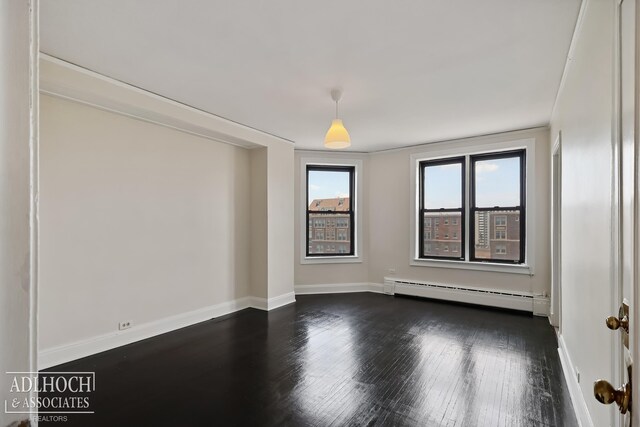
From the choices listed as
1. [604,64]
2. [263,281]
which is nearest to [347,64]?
[604,64]

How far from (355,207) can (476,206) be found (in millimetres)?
2096

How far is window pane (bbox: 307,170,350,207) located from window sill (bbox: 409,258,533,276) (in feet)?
5.63

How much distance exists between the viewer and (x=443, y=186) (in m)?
5.62

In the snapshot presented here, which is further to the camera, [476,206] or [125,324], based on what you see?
[476,206]

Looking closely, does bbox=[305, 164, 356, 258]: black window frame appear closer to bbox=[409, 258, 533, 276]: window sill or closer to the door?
bbox=[409, 258, 533, 276]: window sill

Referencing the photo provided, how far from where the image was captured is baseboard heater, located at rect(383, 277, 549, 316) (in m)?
4.53

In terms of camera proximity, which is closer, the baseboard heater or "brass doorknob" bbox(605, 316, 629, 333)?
"brass doorknob" bbox(605, 316, 629, 333)

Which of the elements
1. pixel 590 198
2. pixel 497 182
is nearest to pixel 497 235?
pixel 497 182

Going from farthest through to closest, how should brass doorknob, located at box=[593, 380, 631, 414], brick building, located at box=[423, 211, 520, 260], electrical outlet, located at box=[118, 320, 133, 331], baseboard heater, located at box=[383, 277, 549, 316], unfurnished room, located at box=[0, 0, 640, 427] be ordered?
brick building, located at box=[423, 211, 520, 260]
baseboard heater, located at box=[383, 277, 549, 316]
electrical outlet, located at box=[118, 320, 133, 331]
unfurnished room, located at box=[0, 0, 640, 427]
brass doorknob, located at box=[593, 380, 631, 414]

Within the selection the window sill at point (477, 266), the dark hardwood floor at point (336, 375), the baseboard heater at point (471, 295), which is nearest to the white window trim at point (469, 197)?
the window sill at point (477, 266)

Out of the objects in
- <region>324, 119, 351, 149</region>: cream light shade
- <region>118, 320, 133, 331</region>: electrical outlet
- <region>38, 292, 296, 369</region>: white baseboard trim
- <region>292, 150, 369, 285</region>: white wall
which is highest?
<region>324, 119, 351, 149</region>: cream light shade

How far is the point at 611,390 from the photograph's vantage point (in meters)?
0.88

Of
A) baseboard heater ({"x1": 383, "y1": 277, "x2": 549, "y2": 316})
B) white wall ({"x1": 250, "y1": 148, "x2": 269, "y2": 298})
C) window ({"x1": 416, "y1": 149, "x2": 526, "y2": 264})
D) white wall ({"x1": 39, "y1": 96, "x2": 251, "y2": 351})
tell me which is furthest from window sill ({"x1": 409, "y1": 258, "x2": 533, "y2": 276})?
white wall ({"x1": 39, "y1": 96, "x2": 251, "y2": 351})

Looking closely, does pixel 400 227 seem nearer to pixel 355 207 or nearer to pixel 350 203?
pixel 355 207
